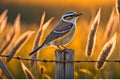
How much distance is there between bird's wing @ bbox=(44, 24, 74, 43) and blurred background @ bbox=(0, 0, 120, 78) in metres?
0.22

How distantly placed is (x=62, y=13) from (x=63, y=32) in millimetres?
335

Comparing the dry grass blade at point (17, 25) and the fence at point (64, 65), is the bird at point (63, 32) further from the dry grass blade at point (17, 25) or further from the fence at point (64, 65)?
the fence at point (64, 65)

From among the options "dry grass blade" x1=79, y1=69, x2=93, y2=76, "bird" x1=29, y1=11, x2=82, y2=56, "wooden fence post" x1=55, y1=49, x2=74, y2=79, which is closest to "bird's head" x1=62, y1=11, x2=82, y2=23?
"bird" x1=29, y1=11, x2=82, y2=56

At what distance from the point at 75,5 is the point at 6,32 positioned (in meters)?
0.68

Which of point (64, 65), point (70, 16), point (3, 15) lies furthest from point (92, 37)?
point (64, 65)

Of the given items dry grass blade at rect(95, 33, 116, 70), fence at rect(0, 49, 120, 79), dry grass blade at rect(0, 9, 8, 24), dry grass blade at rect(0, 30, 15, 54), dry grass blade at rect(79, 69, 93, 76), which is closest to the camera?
fence at rect(0, 49, 120, 79)

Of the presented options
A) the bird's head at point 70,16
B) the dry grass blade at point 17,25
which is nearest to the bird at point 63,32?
the bird's head at point 70,16

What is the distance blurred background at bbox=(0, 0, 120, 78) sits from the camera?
18.0 feet

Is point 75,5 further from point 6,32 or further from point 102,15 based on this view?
point 6,32

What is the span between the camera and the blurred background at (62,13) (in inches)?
215

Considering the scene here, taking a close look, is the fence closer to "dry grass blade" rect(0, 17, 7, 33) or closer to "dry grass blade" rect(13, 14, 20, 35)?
"dry grass blade" rect(13, 14, 20, 35)

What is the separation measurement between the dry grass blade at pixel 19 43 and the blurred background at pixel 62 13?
0.13 feet

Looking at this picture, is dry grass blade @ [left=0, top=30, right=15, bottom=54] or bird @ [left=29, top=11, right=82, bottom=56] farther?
dry grass blade @ [left=0, top=30, right=15, bottom=54]

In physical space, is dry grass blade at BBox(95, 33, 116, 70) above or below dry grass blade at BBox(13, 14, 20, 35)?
below
